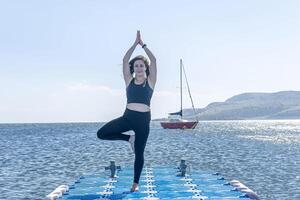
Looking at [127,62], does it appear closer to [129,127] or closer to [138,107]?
[138,107]

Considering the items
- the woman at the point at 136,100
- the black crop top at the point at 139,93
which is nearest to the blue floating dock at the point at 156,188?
the woman at the point at 136,100

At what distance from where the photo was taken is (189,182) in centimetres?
1919

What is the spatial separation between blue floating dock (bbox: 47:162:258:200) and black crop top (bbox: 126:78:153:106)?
326cm

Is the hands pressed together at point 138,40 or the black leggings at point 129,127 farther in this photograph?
the hands pressed together at point 138,40

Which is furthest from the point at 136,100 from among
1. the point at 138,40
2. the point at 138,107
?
the point at 138,40

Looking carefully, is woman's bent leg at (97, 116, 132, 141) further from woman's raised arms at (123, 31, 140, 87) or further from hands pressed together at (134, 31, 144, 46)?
hands pressed together at (134, 31, 144, 46)

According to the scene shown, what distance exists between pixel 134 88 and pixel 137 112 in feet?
2.36

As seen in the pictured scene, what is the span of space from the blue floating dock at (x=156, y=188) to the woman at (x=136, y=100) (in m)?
2.44

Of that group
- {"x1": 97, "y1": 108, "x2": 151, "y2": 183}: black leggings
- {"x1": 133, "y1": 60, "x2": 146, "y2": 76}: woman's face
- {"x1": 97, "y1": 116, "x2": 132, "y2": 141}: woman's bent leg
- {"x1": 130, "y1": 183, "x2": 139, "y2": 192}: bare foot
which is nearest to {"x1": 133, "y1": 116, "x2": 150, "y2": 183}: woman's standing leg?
{"x1": 97, "y1": 108, "x2": 151, "y2": 183}: black leggings

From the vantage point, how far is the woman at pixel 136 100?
14.2 meters

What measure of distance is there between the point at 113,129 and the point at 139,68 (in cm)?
196

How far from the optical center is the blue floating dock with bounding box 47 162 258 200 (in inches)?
631

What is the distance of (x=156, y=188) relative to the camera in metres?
17.7

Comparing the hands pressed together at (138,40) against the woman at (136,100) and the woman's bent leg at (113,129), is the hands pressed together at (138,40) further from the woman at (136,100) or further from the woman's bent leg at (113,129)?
the woman's bent leg at (113,129)
